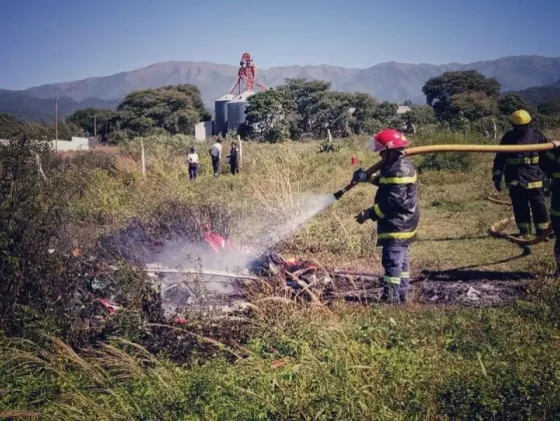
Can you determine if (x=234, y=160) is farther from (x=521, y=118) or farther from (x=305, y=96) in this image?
(x=305, y=96)

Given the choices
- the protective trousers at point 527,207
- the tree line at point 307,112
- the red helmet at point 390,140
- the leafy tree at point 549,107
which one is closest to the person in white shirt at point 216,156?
the protective trousers at point 527,207

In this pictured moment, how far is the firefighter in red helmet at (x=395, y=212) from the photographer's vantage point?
504 cm

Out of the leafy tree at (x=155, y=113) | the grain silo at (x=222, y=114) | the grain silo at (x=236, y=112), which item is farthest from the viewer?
the leafy tree at (x=155, y=113)

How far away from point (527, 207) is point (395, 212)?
2.77 m

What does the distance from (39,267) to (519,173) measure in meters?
5.95

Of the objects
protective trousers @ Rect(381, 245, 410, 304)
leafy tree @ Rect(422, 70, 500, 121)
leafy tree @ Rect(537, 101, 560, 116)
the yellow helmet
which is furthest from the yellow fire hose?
leafy tree @ Rect(422, 70, 500, 121)

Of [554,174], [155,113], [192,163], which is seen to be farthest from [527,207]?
[155,113]

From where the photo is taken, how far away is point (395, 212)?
16.7ft

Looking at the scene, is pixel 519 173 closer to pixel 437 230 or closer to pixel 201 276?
pixel 437 230

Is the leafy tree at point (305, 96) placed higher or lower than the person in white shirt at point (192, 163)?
higher

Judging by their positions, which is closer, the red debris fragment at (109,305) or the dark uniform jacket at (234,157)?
the red debris fragment at (109,305)

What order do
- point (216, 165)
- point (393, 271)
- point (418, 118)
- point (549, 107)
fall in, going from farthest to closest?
point (418, 118) → point (549, 107) → point (216, 165) → point (393, 271)

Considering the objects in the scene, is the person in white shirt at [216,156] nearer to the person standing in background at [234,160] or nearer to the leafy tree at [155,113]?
the person standing in background at [234,160]

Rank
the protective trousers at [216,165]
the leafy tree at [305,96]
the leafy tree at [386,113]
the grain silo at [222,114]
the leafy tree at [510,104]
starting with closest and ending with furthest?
the protective trousers at [216,165] → the leafy tree at [510,104] → the leafy tree at [386,113] → the leafy tree at [305,96] → the grain silo at [222,114]
